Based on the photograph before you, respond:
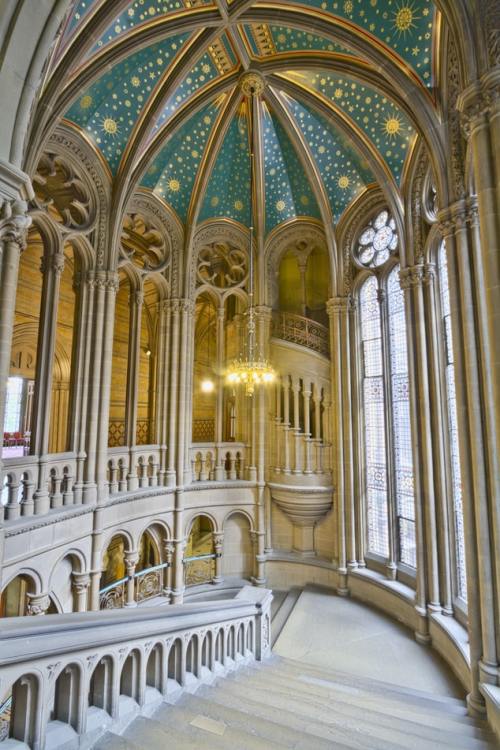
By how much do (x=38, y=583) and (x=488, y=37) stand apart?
31.2 ft

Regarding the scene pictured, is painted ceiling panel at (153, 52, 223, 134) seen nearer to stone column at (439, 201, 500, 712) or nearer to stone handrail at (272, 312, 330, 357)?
stone handrail at (272, 312, 330, 357)

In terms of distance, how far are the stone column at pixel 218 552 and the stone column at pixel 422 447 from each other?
4.98 m

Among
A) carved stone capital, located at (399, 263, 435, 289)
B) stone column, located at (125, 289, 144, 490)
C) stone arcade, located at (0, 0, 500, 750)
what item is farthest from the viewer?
stone column, located at (125, 289, 144, 490)

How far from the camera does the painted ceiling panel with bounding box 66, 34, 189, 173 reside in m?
7.82

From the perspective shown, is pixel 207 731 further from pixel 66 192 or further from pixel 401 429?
pixel 66 192

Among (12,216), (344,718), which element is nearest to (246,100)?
(12,216)

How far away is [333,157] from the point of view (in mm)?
10352

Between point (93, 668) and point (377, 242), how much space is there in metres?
10.4

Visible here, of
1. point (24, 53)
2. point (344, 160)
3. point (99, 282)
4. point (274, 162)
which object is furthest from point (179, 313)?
point (24, 53)

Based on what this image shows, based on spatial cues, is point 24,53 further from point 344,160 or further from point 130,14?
point 344,160

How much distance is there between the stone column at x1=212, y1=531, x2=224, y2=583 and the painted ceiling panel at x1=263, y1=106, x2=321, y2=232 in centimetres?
878

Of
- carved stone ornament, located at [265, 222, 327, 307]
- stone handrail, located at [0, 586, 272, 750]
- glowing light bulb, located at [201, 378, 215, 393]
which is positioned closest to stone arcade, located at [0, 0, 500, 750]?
stone handrail, located at [0, 586, 272, 750]

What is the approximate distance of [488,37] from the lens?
15.2ft

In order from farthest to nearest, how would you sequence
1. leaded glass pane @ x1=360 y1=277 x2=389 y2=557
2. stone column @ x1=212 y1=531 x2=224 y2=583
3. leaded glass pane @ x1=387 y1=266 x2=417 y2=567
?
1. stone column @ x1=212 y1=531 x2=224 y2=583
2. leaded glass pane @ x1=360 y1=277 x2=389 y2=557
3. leaded glass pane @ x1=387 y1=266 x2=417 y2=567
